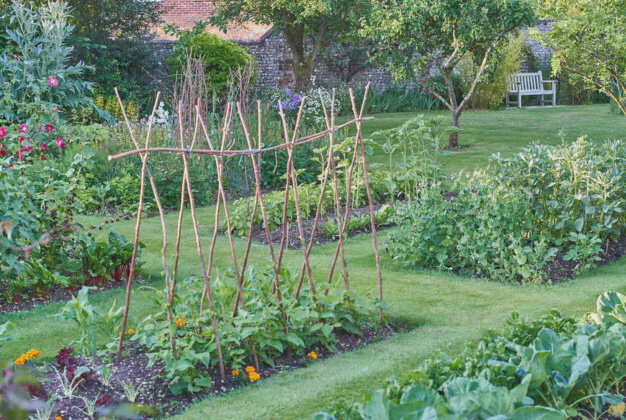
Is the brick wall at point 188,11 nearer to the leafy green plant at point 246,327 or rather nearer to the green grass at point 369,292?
the green grass at point 369,292

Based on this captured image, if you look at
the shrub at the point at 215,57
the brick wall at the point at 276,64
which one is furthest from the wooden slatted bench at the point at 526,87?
the shrub at the point at 215,57

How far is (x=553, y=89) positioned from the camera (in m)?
20.9

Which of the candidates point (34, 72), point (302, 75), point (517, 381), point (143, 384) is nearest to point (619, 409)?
point (517, 381)

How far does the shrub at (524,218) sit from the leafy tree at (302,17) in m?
8.27

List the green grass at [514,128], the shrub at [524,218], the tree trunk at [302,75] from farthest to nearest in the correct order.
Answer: the tree trunk at [302,75], the green grass at [514,128], the shrub at [524,218]

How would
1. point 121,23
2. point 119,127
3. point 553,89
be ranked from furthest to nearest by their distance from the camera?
point 553,89 < point 121,23 < point 119,127

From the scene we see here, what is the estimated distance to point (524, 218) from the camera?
5.92 metres

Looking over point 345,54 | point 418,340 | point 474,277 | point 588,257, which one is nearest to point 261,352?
point 418,340

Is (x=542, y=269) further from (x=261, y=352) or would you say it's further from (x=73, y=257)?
(x=73, y=257)

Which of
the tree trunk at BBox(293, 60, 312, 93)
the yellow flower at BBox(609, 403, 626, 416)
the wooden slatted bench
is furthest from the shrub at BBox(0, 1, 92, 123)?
the wooden slatted bench

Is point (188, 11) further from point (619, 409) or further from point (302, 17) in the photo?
point (619, 409)

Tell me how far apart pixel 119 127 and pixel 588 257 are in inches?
289

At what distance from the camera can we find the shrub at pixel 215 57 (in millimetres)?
15047

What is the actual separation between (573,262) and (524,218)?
1.83 ft
